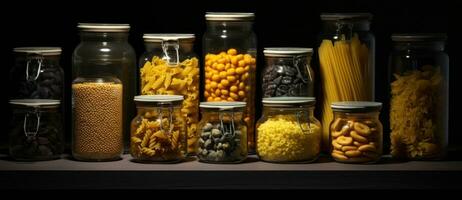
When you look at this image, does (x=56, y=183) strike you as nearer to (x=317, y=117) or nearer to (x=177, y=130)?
(x=177, y=130)

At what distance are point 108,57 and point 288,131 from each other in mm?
411

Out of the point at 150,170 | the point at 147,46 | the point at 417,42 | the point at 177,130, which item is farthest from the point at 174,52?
the point at 417,42

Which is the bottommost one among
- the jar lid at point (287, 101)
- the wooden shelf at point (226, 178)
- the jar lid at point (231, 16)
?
the wooden shelf at point (226, 178)

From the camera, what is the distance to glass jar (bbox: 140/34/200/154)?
1.87 m

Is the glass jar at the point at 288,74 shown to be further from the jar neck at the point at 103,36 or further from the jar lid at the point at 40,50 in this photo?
the jar lid at the point at 40,50

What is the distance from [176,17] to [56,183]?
52 centimetres

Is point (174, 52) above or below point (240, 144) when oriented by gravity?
above

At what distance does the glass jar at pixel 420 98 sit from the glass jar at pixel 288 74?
18 cm

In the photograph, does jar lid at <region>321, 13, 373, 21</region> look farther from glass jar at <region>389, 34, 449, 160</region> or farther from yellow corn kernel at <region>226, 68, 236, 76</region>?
yellow corn kernel at <region>226, 68, 236, 76</region>

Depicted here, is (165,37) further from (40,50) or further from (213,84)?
(40,50)

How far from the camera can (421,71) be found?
1.86 metres

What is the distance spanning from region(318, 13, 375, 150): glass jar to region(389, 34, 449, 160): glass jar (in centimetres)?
6

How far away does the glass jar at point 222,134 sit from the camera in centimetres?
178

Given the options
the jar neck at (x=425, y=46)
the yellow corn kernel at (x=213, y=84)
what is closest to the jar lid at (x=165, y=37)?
the yellow corn kernel at (x=213, y=84)
